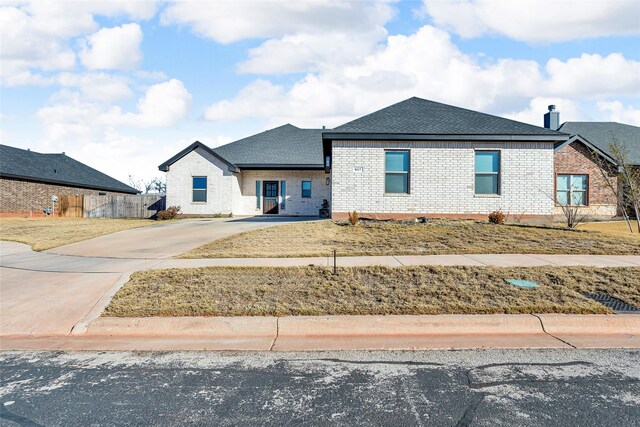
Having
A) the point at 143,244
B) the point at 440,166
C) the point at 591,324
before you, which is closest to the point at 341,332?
the point at 591,324

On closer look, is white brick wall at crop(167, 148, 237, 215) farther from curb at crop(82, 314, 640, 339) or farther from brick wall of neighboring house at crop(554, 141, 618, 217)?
curb at crop(82, 314, 640, 339)

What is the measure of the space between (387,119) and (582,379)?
45.4 feet

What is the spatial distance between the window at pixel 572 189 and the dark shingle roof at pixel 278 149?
13.6m

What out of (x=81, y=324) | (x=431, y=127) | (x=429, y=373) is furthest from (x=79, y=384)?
(x=431, y=127)

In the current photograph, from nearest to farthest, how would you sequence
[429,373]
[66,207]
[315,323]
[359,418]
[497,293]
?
[359,418] → [429,373] → [315,323] → [497,293] → [66,207]

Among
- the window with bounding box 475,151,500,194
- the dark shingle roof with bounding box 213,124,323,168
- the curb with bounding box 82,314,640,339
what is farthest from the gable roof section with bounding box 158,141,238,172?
the curb with bounding box 82,314,640,339

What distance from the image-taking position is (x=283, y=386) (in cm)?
372

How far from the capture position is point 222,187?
2402cm

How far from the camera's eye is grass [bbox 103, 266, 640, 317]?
18.6 ft

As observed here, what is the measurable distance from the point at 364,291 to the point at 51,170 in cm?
3454

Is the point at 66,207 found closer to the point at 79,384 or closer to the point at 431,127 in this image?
the point at 431,127

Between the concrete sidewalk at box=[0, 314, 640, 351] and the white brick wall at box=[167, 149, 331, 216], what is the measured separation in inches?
727

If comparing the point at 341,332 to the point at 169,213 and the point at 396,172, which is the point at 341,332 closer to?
the point at 396,172

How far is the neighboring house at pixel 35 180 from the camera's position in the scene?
92.4ft
